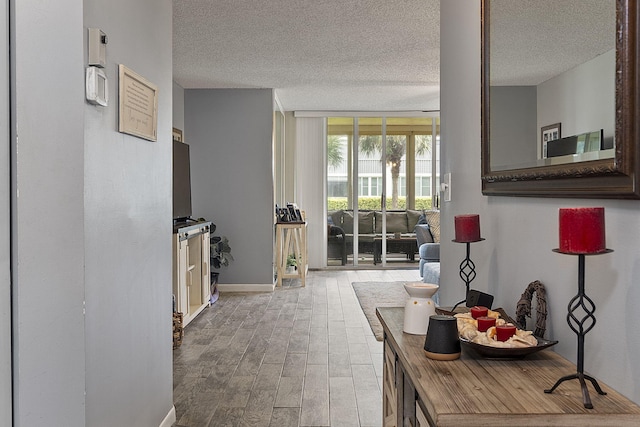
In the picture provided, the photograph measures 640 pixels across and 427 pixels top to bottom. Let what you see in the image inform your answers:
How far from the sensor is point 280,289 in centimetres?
720

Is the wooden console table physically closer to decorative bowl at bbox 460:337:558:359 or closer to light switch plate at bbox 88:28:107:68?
decorative bowl at bbox 460:337:558:359

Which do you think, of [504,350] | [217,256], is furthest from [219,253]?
[504,350]

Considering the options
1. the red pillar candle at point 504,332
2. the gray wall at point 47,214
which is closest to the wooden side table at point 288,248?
the red pillar candle at point 504,332

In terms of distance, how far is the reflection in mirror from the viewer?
4.16 feet

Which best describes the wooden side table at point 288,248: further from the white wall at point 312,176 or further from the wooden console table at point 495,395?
the wooden console table at point 495,395

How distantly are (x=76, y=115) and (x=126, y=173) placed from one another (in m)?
1.05

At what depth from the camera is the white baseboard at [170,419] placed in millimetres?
2789

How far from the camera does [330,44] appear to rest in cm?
502

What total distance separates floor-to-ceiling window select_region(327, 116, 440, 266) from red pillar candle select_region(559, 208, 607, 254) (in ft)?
25.8

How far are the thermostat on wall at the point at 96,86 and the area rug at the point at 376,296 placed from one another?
11.7ft

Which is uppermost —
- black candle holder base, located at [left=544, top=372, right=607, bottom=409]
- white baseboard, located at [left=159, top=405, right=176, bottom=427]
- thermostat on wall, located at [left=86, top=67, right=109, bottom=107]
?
thermostat on wall, located at [left=86, top=67, right=109, bottom=107]

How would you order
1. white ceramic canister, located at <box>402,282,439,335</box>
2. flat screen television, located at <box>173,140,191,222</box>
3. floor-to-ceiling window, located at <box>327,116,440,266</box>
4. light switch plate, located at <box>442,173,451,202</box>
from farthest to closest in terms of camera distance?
1. floor-to-ceiling window, located at <box>327,116,440,266</box>
2. flat screen television, located at <box>173,140,191,222</box>
3. light switch plate, located at <box>442,173,451,202</box>
4. white ceramic canister, located at <box>402,282,439,335</box>

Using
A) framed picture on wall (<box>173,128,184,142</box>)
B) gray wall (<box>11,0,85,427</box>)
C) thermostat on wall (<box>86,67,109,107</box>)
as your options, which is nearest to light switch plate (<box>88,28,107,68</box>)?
thermostat on wall (<box>86,67,109,107</box>)

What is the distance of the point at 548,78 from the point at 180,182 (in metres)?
4.25
